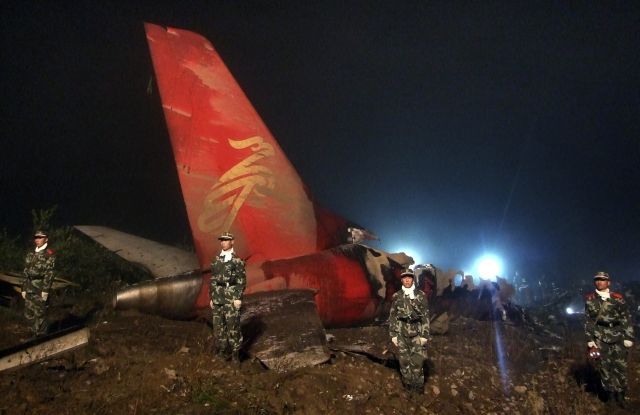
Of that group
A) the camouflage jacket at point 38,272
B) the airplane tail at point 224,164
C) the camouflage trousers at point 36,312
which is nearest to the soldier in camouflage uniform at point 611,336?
the airplane tail at point 224,164

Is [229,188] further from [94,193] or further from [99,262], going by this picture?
[94,193]

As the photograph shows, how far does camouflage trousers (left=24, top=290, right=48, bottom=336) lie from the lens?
7074 millimetres

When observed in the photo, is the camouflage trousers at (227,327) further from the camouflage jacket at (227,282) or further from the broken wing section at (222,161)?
the broken wing section at (222,161)

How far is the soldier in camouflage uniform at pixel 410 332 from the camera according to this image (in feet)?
20.6

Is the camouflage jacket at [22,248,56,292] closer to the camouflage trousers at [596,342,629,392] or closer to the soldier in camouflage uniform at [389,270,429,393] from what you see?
the soldier in camouflage uniform at [389,270,429,393]

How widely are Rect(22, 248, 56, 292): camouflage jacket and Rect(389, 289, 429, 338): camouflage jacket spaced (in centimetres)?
671

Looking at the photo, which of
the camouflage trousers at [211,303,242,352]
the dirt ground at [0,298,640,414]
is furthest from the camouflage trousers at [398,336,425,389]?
the camouflage trousers at [211,303,242,352]

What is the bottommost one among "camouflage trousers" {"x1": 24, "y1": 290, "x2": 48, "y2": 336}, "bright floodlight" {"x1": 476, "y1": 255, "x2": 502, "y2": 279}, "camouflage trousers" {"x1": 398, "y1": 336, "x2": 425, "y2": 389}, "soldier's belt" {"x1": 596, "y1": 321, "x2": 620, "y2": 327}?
"bright floodlight" {"x1": 476, "y1": 255, "x2": 502, "y2": 279}

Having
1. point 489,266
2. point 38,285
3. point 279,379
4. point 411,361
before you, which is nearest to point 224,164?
point 38,285

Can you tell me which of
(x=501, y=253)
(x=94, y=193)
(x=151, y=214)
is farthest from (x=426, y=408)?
(x=501, y=253)

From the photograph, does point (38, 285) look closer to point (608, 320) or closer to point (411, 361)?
point (411, 361)

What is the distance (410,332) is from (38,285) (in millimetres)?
7137

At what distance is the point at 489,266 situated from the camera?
57281 millimetres

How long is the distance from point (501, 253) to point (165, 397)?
7348 centimetres
